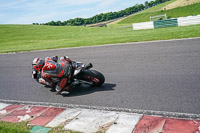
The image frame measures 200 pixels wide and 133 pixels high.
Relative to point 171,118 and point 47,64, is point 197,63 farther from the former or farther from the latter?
point 47,64

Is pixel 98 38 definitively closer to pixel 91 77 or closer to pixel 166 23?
pixel 166 23

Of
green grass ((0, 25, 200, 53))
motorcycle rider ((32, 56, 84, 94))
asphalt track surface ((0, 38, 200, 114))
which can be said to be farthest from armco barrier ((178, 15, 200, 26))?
motorcycle rider ((32, 56, 84, 94))

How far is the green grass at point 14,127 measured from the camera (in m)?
4.51

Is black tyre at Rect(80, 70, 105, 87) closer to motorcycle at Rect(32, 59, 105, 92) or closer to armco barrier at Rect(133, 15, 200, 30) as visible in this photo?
motorcycle at Rect(32, 59, 105, 92)

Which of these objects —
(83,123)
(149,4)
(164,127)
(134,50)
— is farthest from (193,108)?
(149,4)

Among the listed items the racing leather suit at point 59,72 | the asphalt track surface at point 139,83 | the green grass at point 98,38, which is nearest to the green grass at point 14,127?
the asphalt track surface at point 139,83

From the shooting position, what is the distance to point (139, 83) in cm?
640

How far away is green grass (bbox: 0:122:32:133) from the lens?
178 inches

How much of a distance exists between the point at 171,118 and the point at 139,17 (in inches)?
2942

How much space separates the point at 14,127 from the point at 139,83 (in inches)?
143

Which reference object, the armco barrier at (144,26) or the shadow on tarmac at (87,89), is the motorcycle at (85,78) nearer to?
the shadow on tarmac at (87,89)

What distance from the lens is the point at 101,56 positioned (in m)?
10.8

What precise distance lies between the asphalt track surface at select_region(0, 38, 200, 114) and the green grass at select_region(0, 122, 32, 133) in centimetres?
147

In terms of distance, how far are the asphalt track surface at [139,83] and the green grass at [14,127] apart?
1.47 m
